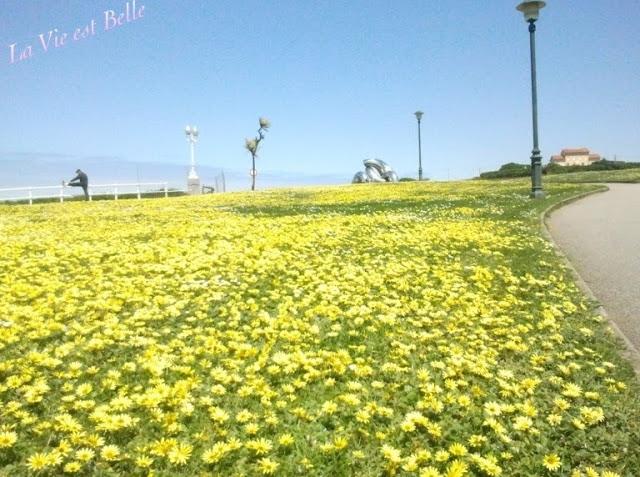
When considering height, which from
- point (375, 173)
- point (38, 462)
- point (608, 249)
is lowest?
point (38, 462)

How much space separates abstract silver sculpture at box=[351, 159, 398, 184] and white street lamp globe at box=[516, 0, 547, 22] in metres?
31.0

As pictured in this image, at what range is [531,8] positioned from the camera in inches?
754

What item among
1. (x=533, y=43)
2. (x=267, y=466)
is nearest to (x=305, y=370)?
(x=267, y=466)

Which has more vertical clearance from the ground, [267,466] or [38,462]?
[38,462]

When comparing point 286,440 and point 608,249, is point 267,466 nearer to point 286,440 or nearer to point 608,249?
point 286,440

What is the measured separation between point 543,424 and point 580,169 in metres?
51.1

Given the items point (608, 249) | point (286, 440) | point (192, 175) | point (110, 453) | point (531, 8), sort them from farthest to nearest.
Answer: point (192, 175) → point (531, 8) → point (608, 249) → point (286, 440) → point (110, 453)

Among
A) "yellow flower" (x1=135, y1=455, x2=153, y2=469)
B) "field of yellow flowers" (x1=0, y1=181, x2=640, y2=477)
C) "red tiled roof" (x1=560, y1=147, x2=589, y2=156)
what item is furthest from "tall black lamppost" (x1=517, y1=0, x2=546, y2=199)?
"red tiled roof" (x1=560, y1=147, x2=589, y2=156)

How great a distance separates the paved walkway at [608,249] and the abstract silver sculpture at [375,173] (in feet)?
102

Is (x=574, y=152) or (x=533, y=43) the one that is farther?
(x=574, y=152)

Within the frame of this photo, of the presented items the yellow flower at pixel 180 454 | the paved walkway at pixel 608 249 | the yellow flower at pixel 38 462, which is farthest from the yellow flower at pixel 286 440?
the paved walkway at pixel 608 249

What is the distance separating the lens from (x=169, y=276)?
801 cm

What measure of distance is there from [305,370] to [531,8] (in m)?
19.2

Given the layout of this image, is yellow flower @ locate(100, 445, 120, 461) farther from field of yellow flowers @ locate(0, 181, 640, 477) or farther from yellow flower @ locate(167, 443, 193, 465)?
yellow flower @ locate(167, 443, 193, 465)
